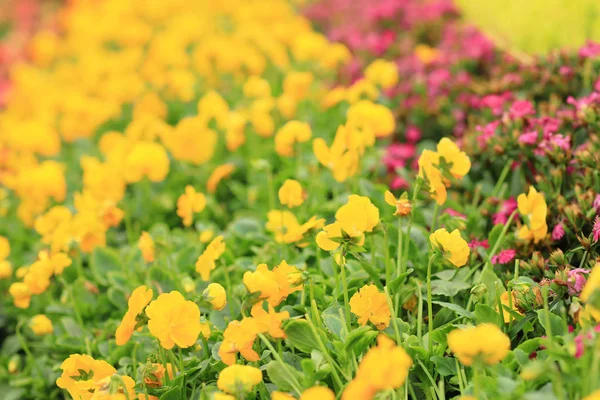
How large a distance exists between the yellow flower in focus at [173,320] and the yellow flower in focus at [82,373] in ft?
0.58

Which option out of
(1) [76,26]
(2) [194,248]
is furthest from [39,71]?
(2) [194,248]

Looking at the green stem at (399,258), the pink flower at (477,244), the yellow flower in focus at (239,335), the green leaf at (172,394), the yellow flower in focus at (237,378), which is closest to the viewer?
the yellow flower in focus at (237,378)

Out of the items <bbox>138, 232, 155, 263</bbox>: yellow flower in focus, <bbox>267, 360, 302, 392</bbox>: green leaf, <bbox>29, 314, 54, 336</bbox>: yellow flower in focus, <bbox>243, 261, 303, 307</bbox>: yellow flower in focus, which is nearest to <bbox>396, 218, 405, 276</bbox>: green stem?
<bbox>243, 261, 303, 307</bbox>: yellow flower in focus

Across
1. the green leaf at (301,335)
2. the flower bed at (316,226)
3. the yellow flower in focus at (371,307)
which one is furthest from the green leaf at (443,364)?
the green leaf at (301,335)

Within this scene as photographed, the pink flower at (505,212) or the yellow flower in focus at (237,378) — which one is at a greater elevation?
the pink flower at (505,212)

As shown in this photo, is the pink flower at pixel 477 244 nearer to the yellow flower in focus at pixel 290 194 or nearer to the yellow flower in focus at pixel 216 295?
the yellow flower in focus at pixel 290 194

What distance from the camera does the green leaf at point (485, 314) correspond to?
129 cm

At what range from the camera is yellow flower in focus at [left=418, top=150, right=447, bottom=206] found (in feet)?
4.44

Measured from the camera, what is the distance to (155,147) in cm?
210

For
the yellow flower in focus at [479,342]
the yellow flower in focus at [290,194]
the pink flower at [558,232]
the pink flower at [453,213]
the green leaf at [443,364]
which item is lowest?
the green leaf at [443,364]

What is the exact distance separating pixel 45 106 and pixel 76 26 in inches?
52.5

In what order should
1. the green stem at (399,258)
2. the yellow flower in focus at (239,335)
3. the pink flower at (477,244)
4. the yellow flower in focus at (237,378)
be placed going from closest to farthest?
the yellow flower in focus at (237,378) < the yellow flower in focus at (239,335) < the green stem at (399,258) < the pink flower at (477,244)

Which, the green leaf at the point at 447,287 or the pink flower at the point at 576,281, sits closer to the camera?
the pink flower at the point at 576,281

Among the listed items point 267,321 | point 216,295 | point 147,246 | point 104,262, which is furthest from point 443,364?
point 104,262
